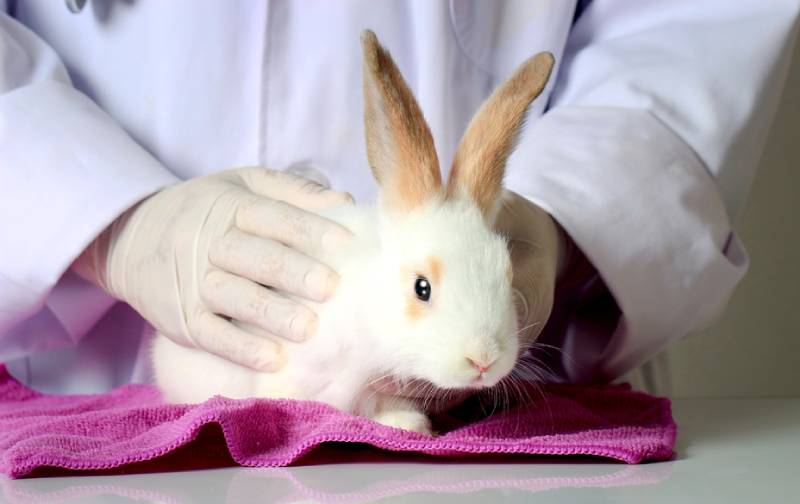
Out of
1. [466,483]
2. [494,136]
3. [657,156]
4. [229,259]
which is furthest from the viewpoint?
[657,156]

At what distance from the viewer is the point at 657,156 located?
112cm

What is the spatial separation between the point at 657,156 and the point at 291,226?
418mm

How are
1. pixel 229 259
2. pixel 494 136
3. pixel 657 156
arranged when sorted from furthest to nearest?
1. pixel 657 156
2. pixel 229 259
3. pixel 494 136

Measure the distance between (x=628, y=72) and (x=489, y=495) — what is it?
656 mm

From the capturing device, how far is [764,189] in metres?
1.91

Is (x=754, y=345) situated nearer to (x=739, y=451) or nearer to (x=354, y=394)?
(x=739, y=451)

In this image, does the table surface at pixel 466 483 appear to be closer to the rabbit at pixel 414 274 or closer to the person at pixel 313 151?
the rabbit at pixel 414 274

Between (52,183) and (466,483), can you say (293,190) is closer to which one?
(52,183)

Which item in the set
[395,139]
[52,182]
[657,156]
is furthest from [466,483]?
[52,182]

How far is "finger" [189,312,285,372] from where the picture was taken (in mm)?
922

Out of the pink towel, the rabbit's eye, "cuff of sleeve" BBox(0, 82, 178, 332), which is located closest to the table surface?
the pink towel

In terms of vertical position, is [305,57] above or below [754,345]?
above

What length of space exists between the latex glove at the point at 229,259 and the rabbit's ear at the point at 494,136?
12 cm

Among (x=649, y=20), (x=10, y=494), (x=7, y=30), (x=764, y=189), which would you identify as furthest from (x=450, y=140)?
(x=764, y=189)
